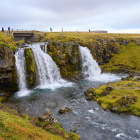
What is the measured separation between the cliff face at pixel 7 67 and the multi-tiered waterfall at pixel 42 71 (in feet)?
5.25

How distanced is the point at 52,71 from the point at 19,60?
10.9 m

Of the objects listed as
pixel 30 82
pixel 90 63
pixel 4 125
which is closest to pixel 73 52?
pixel 90 63

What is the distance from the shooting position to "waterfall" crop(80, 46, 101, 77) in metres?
53.4

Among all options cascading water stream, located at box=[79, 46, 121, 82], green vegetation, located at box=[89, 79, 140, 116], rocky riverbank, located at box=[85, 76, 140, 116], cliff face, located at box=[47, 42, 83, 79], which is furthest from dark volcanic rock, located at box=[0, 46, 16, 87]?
cascading water stream, located at box=[79, 46, 121, 82]

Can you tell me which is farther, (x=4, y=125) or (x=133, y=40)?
(x=133, y=40)

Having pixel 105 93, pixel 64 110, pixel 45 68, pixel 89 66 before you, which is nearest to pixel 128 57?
pixel 89 66

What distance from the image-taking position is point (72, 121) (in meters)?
22.1

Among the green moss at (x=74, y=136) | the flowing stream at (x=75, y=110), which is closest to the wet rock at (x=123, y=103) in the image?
the flowing stream at (x=75, y=110)

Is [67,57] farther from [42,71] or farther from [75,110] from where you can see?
[75,110]

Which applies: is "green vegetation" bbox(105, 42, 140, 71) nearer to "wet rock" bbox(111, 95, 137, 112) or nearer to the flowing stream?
the flowing stream

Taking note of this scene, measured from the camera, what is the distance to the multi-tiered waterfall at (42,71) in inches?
1494

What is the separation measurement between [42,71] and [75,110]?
20.2 metres

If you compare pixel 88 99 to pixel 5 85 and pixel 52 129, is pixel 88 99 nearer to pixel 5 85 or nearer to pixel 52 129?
pixel 52 129

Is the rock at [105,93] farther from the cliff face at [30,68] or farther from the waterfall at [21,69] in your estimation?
the waterfall at [21,69]
